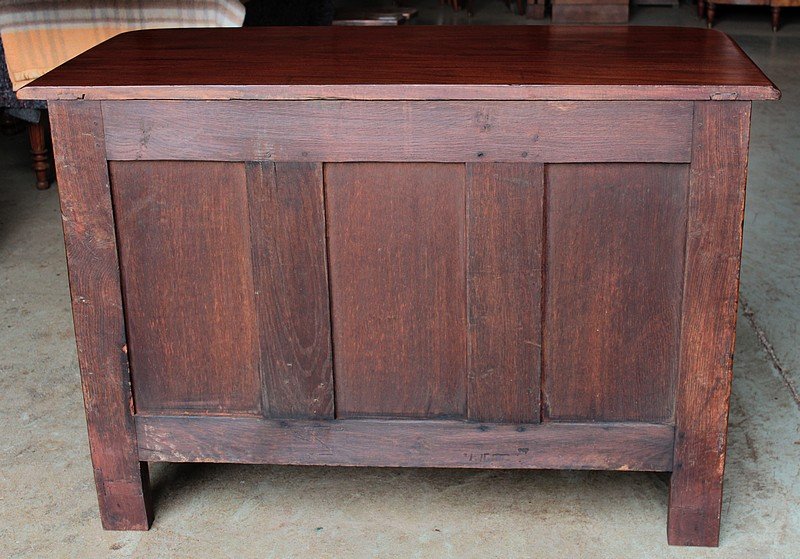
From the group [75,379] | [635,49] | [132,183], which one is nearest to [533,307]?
[635,49]

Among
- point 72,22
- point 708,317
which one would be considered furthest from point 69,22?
point 708,317

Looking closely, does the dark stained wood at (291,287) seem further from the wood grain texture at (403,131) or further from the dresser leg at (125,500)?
the dresser leg at (125,500)

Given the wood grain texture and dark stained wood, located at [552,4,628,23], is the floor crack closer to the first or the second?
the wood grain texture

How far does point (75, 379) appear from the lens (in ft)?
7.62

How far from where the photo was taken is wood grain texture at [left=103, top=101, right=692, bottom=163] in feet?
4.95

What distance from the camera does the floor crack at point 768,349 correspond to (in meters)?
2.22

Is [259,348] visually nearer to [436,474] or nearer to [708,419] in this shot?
[436,474]

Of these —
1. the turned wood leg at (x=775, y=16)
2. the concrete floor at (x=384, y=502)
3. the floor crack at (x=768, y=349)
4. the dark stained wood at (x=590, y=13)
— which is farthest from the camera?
the dark stained wood at (x=590, y=13)

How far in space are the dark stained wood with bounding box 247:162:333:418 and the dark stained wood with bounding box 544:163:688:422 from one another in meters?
0.33

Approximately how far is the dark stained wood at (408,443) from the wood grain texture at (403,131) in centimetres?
40

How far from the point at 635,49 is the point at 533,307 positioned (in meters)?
0.48

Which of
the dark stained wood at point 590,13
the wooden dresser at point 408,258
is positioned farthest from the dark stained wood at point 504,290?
the dark stained wood at point 590,13

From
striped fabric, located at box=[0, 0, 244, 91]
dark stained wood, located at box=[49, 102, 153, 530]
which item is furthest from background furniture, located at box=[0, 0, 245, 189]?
dark stained wood, located at box=[49, 102, 153, 530]

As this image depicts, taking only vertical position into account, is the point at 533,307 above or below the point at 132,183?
below
